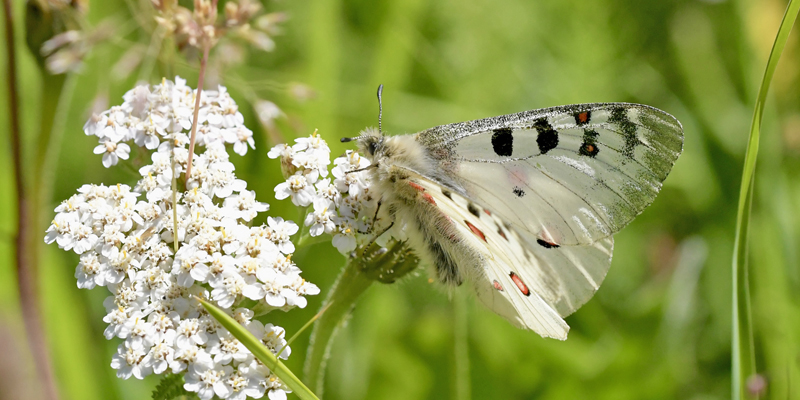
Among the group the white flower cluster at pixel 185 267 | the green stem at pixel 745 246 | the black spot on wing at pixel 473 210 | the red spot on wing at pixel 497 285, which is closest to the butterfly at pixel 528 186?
the red spot on wing at pixel 497 285

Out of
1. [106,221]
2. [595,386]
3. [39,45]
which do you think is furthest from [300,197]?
[595,386]

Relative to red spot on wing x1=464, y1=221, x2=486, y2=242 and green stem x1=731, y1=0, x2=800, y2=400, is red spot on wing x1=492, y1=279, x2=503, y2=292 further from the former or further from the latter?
green stem x1=731, y1=0, x2=800, y2=400

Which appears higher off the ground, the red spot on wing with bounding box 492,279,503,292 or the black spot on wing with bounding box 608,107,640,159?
the black spot on wing with bounding box 608,107,640,159

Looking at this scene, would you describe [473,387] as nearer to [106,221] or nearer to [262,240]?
[262,240]

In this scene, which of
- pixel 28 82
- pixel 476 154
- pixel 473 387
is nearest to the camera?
pixel 476 154

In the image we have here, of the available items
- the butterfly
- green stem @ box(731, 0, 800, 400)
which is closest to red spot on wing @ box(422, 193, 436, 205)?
the butterfly

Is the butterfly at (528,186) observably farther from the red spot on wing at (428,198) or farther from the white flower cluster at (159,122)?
the white flower cluster at (159,122)

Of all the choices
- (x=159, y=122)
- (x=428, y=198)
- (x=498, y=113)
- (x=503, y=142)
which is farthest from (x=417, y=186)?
(x=498, y=113)

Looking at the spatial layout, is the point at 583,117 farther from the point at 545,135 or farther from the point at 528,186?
the point at 528,186
